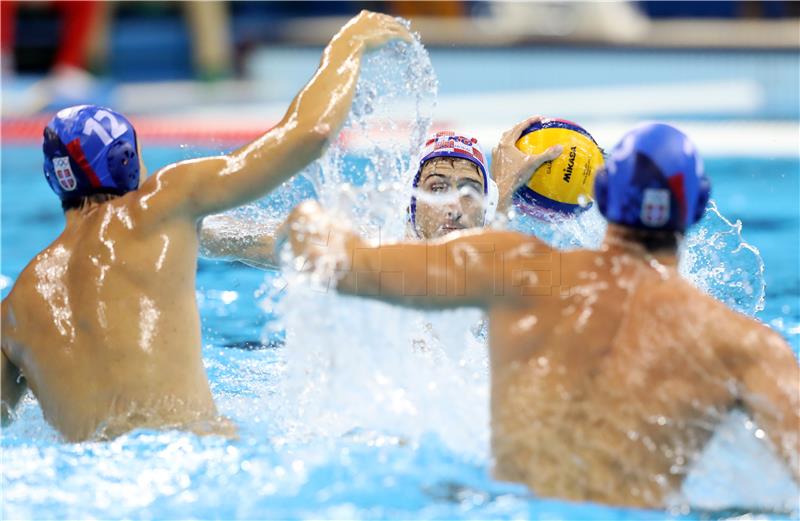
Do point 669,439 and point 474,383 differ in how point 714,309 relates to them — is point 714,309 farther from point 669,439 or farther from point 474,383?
point 474,383

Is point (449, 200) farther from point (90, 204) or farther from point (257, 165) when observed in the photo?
point (90, 204)

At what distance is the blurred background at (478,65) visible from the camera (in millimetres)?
10070

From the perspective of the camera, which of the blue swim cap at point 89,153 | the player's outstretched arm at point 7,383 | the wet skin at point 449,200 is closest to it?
the blue swim cap at point 89,153

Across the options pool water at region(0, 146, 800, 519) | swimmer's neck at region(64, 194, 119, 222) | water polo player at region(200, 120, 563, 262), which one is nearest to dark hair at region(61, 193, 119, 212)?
swimmer's neck at region(64, 194, 119, 222)

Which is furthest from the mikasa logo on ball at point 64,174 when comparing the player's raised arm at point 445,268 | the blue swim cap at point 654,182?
the blue swim cap at point 654,182

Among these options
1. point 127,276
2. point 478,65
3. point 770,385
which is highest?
point 478,65

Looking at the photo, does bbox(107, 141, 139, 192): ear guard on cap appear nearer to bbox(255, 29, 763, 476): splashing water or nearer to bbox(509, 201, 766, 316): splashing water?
bbox(255, 29, 763, 476): splashing water

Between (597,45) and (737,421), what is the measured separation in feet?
29.4

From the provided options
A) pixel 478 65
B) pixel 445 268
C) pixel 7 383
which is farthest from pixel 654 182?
pixel 478 65

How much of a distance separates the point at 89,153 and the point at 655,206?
1.35 m

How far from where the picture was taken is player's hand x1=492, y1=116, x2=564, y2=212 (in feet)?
12.3

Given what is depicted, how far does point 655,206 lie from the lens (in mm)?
2285

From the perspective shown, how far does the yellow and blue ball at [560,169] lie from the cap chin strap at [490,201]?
0.16 meters

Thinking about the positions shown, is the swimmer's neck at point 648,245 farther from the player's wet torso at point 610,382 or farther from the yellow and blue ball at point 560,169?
the yellow and blue ball at point 560,169
